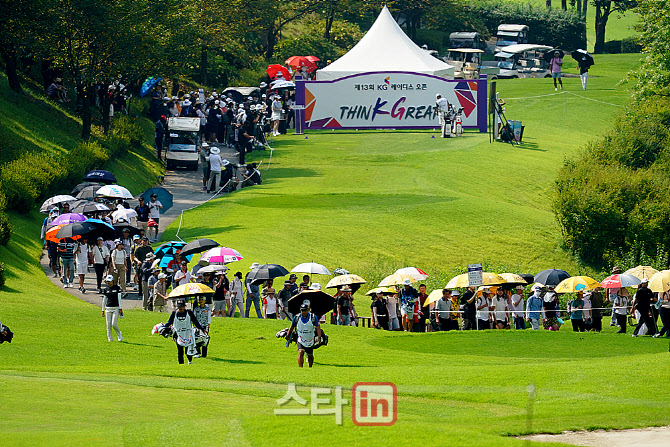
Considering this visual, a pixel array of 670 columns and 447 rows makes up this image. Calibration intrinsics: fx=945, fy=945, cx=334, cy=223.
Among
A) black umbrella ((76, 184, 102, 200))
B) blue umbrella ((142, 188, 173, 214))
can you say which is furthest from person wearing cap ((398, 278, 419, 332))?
black umbrella ((76, 184, 102, 200))

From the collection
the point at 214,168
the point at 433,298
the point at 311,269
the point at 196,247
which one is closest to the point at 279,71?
the point at 214,168

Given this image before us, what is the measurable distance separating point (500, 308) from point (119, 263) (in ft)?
35.8

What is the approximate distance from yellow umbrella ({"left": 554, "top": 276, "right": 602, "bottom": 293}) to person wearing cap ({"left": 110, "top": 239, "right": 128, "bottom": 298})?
12.3 m

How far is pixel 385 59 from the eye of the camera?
2242 inches

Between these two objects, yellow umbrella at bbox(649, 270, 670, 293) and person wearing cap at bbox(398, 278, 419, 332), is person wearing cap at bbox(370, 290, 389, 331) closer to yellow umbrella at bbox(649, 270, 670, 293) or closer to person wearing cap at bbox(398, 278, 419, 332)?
person wearing cap at bbox(398, 278, 419, 332)

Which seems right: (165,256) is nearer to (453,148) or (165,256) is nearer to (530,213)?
(530,213)

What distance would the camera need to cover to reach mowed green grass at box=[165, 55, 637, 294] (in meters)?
35.0

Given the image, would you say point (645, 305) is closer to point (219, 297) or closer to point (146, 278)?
point (219, 297)

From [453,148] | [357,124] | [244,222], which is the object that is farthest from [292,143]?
[244,222]

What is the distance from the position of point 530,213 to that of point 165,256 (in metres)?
19.8

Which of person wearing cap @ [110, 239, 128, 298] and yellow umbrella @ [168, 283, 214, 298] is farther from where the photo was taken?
person wearing cap @ [110, 239, 128, 298]

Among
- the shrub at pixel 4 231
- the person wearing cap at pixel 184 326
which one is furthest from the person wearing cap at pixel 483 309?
the shrub at pixel 4 231

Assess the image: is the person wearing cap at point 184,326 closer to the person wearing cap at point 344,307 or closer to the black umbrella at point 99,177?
the person wearing cap at point 344,307

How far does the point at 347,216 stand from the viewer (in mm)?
39125
